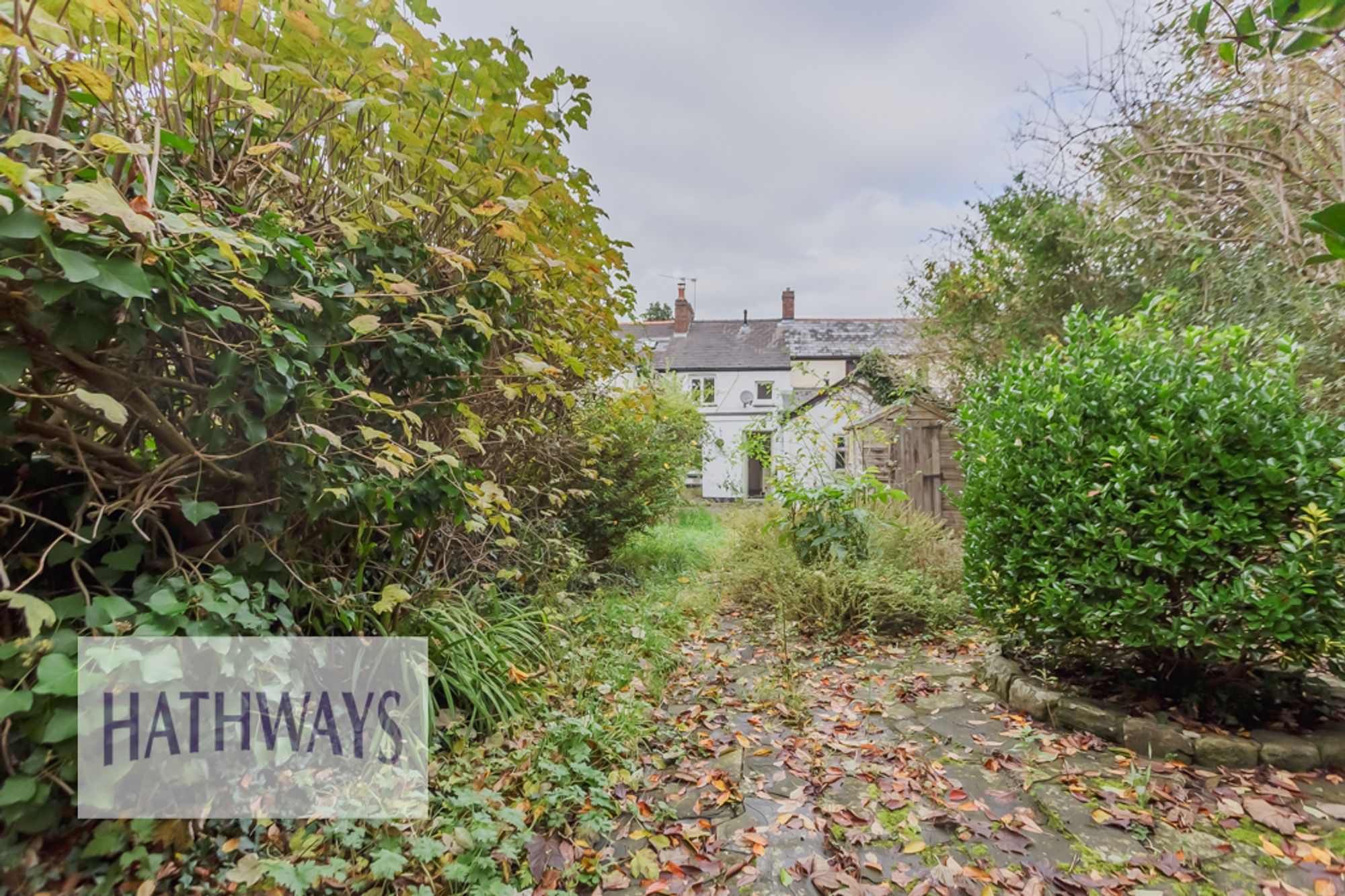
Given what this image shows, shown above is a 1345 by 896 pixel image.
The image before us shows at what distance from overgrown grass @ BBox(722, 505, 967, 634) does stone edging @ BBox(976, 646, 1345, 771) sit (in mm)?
1426

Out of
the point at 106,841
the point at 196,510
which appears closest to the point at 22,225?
the point at 196,510

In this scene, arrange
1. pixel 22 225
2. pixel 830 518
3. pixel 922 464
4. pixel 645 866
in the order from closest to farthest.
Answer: pixel 22 225 < pixel 645 866 < pixel 830 518 < pixel 922 464

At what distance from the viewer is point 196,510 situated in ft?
5.08

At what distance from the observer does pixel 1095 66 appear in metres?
4.74

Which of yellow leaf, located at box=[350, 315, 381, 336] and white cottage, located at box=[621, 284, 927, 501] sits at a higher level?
white cottage, located at box=[621, 284, 927, 501]

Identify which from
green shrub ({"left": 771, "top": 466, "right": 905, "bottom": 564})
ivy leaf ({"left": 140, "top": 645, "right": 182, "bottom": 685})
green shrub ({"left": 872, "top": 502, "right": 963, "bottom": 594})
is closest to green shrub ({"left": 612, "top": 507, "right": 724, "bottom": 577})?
green shrub ({"left": 771, "top": 466, "right": 905, "bottom": 564})

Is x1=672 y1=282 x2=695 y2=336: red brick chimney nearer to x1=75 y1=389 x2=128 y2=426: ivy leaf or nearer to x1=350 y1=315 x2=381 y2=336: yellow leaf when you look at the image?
x1=350 y1=315 x2=381 y2=336: yellow leaf

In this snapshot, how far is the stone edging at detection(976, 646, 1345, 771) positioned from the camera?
92.4 inches

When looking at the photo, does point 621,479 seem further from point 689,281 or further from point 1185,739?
point 689,281

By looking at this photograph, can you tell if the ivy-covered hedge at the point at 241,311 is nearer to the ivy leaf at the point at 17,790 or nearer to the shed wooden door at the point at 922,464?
the ivy leaf at the point at 17,790

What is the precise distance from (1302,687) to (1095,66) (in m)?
4.82

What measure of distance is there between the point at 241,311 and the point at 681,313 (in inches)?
903

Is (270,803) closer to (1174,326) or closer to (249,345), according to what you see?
(249,345)

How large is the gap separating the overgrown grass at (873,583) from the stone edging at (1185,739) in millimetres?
1426
